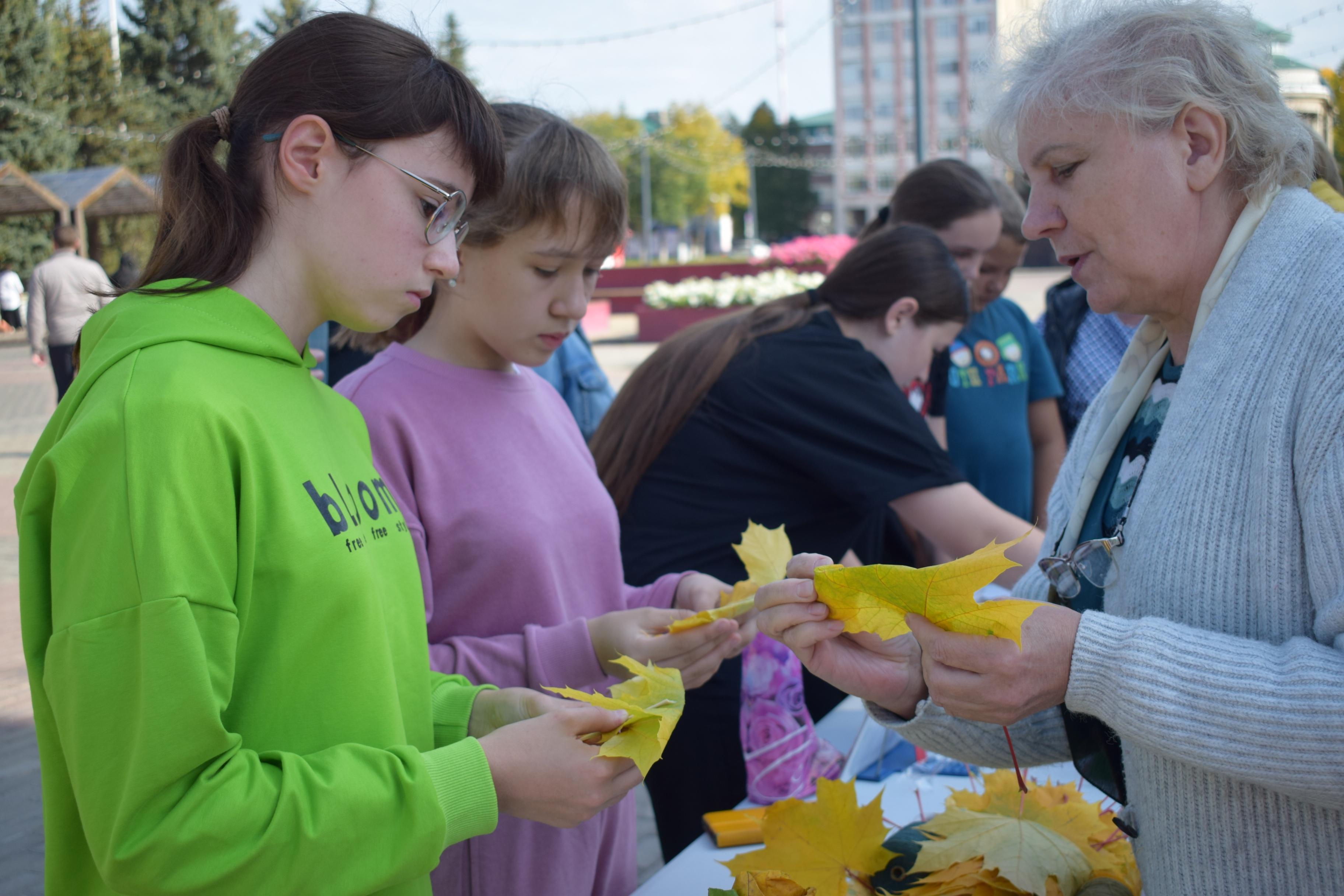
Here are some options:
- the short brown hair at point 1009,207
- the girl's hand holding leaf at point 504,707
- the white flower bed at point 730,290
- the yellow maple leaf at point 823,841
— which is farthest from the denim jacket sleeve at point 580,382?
the white flower bed at point 730,290

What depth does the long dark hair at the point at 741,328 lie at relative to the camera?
2.37 metres

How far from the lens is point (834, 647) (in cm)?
150

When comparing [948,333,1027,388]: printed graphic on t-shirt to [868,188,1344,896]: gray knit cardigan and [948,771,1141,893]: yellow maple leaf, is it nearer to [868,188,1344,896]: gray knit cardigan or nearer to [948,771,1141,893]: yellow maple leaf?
[948,771,1141,893]: yellow maple leaf

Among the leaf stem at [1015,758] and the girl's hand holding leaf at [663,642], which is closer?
the leaf stem at [1015,758]

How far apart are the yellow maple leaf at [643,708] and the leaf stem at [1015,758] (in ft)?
1.55

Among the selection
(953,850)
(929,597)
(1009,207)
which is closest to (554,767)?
(929,597)

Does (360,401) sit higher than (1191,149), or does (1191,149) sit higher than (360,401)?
(1191,149)

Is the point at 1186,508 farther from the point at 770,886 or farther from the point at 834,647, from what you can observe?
the point at 770,886

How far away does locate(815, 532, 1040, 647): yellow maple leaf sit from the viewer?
113 cm

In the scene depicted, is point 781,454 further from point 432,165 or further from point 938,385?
point 938,385

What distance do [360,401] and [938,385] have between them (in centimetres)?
230

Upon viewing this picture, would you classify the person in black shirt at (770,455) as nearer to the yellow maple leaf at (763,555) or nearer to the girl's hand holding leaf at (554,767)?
the yellow maple leaf at (763,555)

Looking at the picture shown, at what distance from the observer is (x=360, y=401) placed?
1.71 metres

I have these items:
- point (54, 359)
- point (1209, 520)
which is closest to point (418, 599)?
point (1209, 520)
